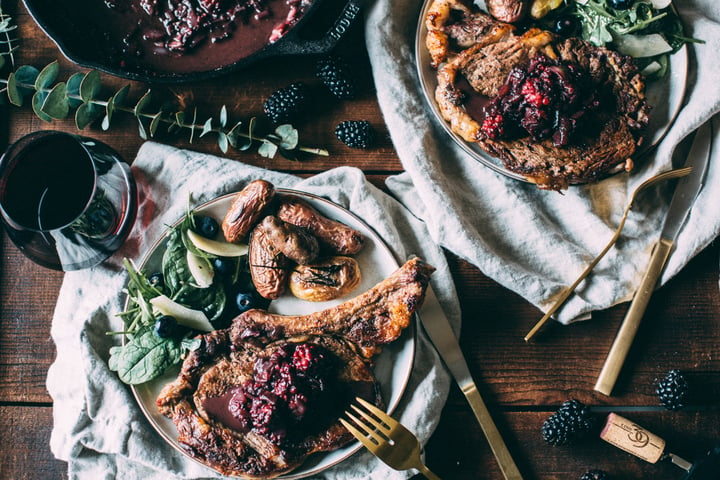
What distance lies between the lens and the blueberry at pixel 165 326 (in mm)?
1946

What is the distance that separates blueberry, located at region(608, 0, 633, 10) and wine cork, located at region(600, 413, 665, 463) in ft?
4.37

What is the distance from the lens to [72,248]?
203cm

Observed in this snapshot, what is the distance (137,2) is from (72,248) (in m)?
0.90

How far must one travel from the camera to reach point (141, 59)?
2.22m

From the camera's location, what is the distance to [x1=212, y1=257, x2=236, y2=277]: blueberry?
2053 mm

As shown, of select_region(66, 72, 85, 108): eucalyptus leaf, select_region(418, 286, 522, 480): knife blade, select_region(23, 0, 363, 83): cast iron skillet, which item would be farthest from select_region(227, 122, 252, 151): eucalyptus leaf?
select_region(418, 286, 522, 480): knife blade

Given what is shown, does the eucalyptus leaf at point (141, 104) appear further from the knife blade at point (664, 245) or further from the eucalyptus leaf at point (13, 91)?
the knife blade at point (664, 245)

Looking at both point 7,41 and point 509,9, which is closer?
point 509,9

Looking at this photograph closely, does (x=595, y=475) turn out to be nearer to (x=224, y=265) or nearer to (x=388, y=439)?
(x=388, y=439)

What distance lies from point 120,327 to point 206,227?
0.47 m

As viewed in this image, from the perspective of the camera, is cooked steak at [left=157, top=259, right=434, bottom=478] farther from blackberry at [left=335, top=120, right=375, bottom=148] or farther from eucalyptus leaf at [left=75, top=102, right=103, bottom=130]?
eucalyptus leaf at [left=75, top=102, right=103, bottom=130]

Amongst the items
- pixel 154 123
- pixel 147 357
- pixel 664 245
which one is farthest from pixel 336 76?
pixel 664 245

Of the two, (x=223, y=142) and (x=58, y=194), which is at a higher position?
(x=223, y=142)

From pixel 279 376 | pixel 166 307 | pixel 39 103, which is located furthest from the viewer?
pixel 39 103
